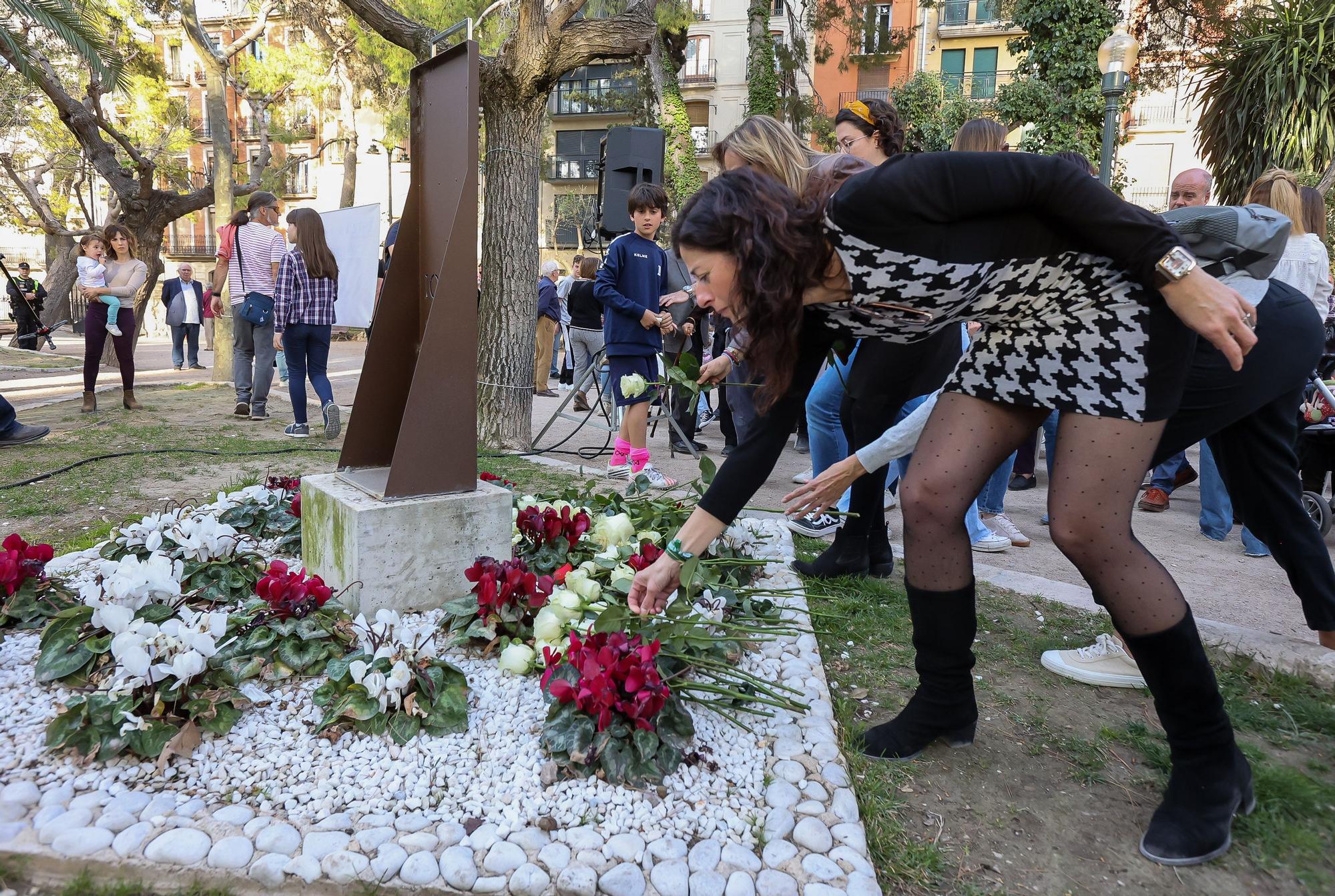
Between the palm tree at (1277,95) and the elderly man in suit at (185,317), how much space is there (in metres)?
15.5

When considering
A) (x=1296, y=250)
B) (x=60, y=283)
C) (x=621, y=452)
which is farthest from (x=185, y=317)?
(x=1296, y=250)

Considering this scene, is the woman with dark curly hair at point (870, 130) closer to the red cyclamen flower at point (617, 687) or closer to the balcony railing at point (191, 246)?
the red cyclamen flower at point (617, 687)

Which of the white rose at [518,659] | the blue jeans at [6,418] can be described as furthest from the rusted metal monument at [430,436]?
the blue jeans at [6,418]

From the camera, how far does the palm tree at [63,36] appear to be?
8555 mm

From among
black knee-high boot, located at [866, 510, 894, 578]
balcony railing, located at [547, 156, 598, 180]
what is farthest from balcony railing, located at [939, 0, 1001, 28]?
black knee-high boot, located at [866, 510, 894, 578]

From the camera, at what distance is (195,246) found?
130 feet

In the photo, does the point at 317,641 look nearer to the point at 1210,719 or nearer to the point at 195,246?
the point at 1210,719

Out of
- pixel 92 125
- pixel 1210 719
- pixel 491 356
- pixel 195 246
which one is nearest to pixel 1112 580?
pixel 1210 719

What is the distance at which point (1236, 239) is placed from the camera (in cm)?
191

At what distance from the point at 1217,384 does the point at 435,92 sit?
259cm

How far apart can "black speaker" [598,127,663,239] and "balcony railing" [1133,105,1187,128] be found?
1146 inches

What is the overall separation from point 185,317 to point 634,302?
11.7 meters

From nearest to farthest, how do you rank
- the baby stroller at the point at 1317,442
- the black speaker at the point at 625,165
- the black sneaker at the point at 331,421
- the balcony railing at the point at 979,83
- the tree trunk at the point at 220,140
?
1. the baby stroller at the point at 1317,442
2. the black sneaker at the point at 331,421
3. the black speaker at the point at 625,165
4. the tree trunk at the point at 220,140
5. the balcony railing at the point at 979,83

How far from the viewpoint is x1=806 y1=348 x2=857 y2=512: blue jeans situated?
158 inches
